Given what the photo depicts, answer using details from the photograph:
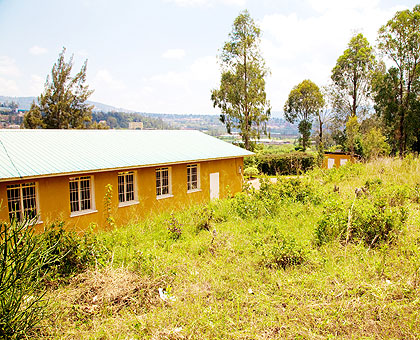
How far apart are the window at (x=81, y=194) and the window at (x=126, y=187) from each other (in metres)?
1.31

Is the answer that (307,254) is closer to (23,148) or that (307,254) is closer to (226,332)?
(226,332)

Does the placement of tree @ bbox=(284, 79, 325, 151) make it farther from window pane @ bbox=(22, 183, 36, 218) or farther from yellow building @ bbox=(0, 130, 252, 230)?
window pane @ bbox=(22, 183, 36, 218)

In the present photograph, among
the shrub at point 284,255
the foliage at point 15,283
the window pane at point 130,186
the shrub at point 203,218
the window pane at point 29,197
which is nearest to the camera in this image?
the foliage at point 15,283

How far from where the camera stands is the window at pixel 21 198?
959 cm

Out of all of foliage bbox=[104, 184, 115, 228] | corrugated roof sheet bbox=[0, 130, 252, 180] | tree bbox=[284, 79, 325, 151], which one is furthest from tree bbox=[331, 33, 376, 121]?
foliage bbox=[104, 184, 115, 228]

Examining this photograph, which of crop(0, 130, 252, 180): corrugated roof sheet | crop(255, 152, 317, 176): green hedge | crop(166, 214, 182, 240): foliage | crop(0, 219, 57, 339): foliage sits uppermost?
crop(0, 130, 252, 180): corrugated roof sheet

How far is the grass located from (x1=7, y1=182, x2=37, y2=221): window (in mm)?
4494

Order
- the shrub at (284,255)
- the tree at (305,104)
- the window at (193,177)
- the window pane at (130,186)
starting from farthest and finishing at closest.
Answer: the tree at (305,104) → the window at (193,177) → the window pane at (130,186) → the shrub at (284,255)

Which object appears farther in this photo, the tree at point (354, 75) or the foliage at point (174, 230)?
the tree at point (354, 75)

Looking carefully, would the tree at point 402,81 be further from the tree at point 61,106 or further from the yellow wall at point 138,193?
the tree at point 61,106

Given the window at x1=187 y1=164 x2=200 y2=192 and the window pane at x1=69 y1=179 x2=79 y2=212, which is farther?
the window at x1=187 y1=164 x2=200 y2=192

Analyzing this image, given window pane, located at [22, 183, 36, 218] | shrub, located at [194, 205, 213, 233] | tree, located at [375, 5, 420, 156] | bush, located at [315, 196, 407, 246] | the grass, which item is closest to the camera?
the grass

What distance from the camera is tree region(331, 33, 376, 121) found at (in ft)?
119

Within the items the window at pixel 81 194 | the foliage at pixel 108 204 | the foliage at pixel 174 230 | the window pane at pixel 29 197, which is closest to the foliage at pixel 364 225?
the foliage at pixel 174 230
